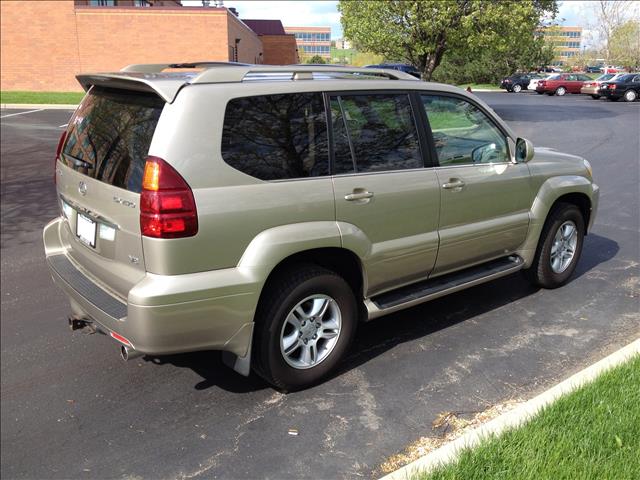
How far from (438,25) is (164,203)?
56.3 feet

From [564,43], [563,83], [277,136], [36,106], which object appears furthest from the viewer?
[564,43]

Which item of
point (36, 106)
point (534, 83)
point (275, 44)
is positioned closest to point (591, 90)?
point (534, 83)

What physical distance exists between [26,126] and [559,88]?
35.1 m

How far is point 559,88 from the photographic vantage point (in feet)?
134

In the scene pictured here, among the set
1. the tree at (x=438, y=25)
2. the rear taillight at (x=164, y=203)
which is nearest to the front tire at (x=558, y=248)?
the rear taillight at (x=164, y=203)

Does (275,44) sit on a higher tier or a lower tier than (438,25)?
higher

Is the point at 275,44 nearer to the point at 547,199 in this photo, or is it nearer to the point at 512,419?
the point at 547,199

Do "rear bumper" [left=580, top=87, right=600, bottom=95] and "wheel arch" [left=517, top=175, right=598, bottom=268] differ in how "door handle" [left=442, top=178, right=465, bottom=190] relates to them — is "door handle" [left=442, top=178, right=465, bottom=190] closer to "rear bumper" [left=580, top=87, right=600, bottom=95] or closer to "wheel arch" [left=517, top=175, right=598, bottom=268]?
"wheel arch" [left=517, top=175, right=598, bottom=268]

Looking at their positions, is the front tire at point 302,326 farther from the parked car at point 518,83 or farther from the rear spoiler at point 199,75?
the parked car at point 518,83

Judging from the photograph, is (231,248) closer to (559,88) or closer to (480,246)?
(480,246)

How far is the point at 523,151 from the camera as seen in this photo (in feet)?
15.9

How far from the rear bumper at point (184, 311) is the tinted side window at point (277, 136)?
64cm

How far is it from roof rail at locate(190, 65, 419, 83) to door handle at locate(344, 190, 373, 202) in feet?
2.59

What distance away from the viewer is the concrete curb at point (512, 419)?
2873mm
